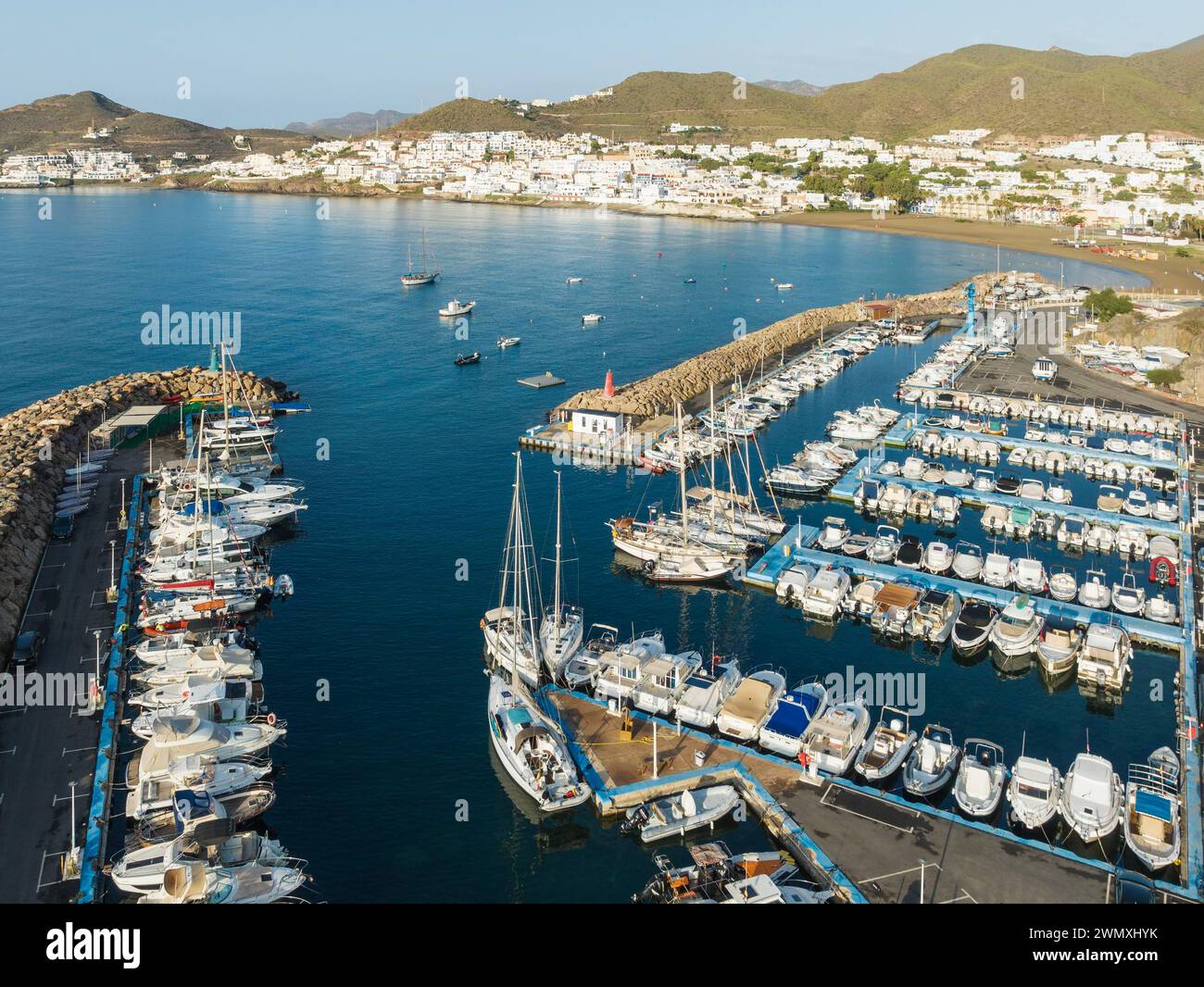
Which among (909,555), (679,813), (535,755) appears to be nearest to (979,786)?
(679,813)

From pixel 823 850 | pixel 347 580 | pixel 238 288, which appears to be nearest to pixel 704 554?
pixel 347 580

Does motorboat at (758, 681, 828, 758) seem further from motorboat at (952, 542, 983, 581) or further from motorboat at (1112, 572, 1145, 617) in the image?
motorboat at (1112, 572, 1145, 617)

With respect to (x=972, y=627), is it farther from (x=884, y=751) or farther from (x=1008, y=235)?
(x=1008, y=235)

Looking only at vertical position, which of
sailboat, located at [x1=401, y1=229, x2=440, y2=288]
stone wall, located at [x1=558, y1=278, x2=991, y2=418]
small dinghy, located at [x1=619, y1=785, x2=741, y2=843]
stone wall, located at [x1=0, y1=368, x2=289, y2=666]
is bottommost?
small dinghy, located at [x1=619, y1=785, x2=741, y2=843]

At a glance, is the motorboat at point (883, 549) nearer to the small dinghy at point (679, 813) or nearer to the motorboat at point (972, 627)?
the motorboat at point (972, 627)

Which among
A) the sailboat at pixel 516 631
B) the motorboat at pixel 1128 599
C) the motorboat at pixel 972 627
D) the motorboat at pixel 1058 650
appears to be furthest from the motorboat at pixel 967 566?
the sailboat at pixel 516 631

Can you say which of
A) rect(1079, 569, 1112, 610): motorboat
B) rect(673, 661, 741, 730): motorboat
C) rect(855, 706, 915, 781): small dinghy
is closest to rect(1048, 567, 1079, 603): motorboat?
rect(1079, 569, 1112, 610): motorboat
